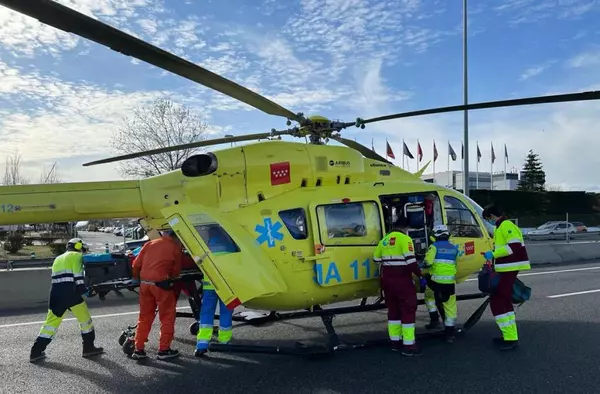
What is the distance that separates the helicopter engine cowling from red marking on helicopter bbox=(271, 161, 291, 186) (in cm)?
86

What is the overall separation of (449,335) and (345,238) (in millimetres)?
2141

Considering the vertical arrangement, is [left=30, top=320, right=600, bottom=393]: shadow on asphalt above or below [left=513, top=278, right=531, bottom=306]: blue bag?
below

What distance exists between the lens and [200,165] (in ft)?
21.0

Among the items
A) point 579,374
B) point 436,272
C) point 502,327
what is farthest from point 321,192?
point 579,374

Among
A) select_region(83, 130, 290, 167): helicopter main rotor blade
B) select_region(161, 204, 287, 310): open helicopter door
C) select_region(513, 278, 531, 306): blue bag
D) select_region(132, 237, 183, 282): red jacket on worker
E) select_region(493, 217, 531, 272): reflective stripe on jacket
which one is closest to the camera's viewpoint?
select_region(161, 204, 287, 310): open helicopter door

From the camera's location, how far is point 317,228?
660 centimetres

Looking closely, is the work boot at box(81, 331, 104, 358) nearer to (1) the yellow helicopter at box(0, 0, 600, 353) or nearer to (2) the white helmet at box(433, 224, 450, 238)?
(1) the yellow helicopter at box(0, 0, 600, 353)

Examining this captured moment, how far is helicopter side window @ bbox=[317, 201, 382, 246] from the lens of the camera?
667cm

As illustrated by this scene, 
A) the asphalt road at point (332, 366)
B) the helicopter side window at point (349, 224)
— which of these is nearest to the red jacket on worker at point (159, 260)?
the asphalt road at point (332, 366)

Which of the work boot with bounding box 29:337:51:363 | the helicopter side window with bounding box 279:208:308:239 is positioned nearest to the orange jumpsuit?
the work boot with bounding box 29:337:51:363

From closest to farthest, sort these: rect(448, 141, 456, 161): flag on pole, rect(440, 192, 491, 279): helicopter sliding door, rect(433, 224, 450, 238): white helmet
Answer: rect(433, 224, 450, 238): white helmet < rect(440, 192, 491, 279): helicopter sliding door < rect(448, 141, 456, 161): flag on pole

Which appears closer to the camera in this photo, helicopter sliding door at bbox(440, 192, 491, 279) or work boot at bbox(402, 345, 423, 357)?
work boot at bbox(402, 345, 423, 357)

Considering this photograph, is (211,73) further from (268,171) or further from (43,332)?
(43,332)

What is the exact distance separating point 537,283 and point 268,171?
9152 mm
